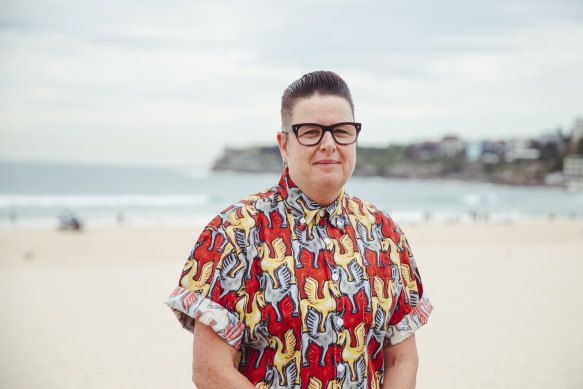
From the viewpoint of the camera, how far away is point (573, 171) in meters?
93.1

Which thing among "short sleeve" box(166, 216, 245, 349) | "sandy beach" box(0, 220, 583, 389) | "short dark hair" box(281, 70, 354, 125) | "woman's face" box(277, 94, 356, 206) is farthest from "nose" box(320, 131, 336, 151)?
"sandy beach" box(0, 220, 583, 389)

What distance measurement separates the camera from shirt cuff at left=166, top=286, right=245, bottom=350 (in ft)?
4.91

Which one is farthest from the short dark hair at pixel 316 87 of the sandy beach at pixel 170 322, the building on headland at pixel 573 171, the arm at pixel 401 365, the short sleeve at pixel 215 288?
the building on headland at pixel 573 171

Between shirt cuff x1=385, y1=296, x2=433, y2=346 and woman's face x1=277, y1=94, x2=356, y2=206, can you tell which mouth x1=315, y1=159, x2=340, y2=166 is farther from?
shirt cuff x1=385, y1=296, x2=433, y2=346

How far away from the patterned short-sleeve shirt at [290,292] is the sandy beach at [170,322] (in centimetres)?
449

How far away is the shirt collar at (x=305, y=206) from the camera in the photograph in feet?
5.53

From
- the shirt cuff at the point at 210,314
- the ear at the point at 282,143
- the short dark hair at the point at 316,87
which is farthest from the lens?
the ear at the point at 282,143

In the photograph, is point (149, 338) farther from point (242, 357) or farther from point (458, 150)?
point (458, 150)

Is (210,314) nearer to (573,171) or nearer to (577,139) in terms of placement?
(573,171)

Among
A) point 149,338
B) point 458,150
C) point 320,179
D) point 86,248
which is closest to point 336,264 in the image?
point 320,179

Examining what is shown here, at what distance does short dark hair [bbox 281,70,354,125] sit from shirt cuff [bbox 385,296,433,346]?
0.82 metres

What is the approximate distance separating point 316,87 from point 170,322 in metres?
7.25

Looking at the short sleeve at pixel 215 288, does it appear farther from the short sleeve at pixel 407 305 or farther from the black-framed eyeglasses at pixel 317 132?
the short sleeve at pixel 407 305

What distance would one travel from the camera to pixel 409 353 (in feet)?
5.94
